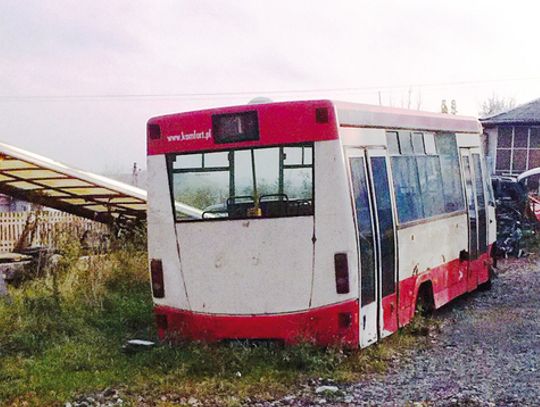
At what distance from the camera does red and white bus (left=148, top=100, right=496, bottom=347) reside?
26.4 feet

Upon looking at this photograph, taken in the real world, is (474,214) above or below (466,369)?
above

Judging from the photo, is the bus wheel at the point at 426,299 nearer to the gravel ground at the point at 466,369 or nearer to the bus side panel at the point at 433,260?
the bus side panel at the point at 433,260

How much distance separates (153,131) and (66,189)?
29.4 feet

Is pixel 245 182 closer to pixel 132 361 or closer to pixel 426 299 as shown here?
pixel 132 361

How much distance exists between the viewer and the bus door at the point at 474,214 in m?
12.4

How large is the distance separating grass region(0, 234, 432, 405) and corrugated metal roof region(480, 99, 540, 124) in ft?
78.3

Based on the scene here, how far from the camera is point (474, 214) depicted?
1265cm

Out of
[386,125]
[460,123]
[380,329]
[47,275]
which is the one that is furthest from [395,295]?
[47,275]

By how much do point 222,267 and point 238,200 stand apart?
75cm

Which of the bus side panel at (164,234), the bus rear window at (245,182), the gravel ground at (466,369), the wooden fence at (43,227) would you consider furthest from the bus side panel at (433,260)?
the wooden fence at (43,227)

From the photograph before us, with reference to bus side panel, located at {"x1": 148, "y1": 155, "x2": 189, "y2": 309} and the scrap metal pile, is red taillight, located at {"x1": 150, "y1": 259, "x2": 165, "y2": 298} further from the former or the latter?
the scrap metal pile

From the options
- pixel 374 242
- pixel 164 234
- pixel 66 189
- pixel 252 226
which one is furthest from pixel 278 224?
pixel 66 189

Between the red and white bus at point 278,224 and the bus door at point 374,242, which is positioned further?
the bus door at point 374,242

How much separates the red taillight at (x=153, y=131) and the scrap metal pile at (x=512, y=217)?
1193 cm
